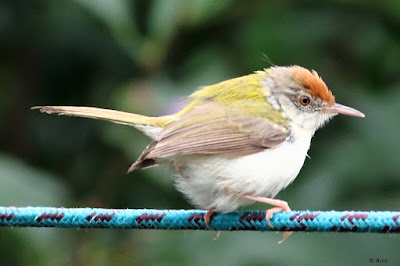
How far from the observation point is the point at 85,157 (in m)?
4.90

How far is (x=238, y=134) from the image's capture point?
3.65 meters

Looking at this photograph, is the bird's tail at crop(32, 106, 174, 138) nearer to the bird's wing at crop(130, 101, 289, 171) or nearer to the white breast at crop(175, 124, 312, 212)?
the bird's wing at crop(130, 101, 289, 171)

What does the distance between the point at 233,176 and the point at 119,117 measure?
2.39ft

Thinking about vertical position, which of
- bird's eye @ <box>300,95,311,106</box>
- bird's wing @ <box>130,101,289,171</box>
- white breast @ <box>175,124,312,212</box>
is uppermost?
bird's eye @ <box>300,95,311,106</box>

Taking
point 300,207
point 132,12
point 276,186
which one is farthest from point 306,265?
point 132,12

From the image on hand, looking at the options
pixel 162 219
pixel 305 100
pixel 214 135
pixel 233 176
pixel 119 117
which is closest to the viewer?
pixel 162 219

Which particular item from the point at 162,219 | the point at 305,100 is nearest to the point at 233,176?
the point at 162,219

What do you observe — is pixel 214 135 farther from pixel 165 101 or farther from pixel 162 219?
pixel 162 219

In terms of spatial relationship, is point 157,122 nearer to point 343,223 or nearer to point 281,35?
point 281,35

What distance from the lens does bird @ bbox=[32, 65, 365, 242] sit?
11.2ft

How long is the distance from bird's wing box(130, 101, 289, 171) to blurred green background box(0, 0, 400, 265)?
500 mm

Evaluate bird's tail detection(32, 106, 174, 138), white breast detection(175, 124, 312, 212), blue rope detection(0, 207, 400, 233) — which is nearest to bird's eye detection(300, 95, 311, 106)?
white breast detection(175, 124, 312, 212)

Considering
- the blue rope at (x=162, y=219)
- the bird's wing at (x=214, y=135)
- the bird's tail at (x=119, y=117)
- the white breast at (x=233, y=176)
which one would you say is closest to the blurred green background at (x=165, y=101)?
the bird's tail at (x=119, y=117)

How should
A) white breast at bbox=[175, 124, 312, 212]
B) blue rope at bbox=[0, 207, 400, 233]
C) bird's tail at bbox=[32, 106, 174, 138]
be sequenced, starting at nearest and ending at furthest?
blue rope at bbox=[0, 207, 400, 233]
white breast at bbox=[175, 124, 312, 212]
bird's tail at bbox=[32, 106, 174, 138]
